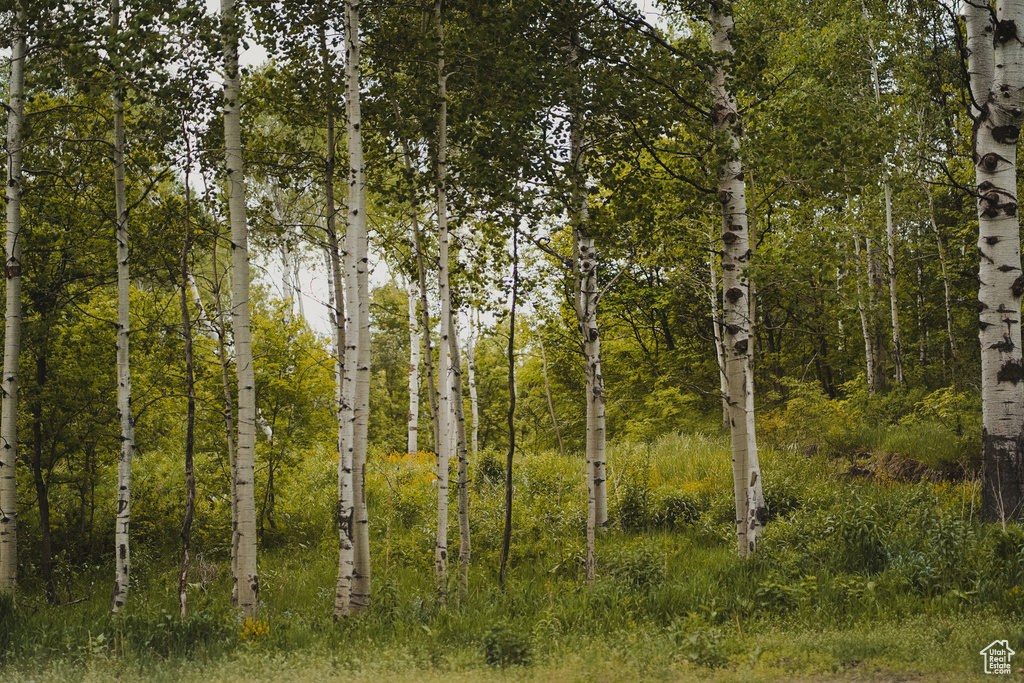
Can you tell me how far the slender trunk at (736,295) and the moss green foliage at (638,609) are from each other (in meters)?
0.48

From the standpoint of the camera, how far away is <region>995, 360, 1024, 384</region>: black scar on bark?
21.4 ft

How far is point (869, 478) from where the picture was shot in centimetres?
1055

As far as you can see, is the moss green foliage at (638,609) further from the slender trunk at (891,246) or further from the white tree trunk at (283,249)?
the slender trunk at (891,246)

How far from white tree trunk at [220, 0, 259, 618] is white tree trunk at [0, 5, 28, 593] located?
9.96 feet

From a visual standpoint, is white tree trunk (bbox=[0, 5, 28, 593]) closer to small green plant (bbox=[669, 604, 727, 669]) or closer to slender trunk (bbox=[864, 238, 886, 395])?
small green plant (bbox=[669, 604, 727, 669])

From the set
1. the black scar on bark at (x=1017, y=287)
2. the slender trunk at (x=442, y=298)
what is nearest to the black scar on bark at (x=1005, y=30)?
the black scar on bark at (x=1017, y=287)

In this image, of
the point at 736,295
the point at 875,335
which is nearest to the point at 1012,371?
the point at 736,295

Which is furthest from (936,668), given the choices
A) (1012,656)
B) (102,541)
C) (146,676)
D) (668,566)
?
(102,541)

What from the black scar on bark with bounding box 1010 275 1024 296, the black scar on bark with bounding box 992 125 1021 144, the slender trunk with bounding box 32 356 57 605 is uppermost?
the black scar on bark with bounding box 992 125 1021 144

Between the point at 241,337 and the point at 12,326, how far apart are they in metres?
3.44

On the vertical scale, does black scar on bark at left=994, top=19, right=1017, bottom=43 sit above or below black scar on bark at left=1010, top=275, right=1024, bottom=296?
above

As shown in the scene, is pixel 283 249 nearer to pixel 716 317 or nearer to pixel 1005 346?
pixel 716 317

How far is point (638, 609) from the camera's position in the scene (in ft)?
21.8

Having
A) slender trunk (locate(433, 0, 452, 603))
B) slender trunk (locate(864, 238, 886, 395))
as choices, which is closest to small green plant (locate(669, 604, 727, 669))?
slender trunk (locate(433, 0, 452, 603))
